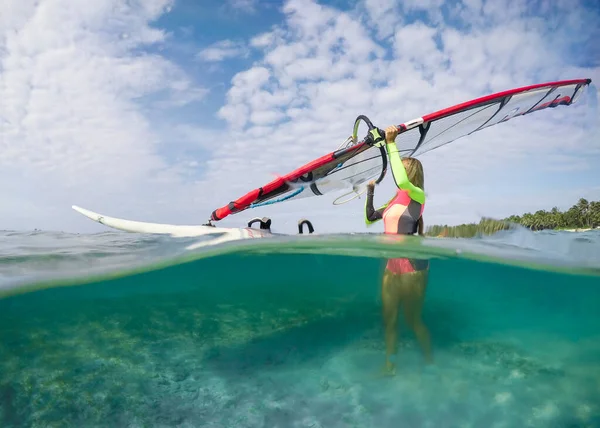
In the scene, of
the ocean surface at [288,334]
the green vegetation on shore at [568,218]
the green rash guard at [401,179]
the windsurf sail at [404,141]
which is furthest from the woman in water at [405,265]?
the green vegetation on shore at [568,218]

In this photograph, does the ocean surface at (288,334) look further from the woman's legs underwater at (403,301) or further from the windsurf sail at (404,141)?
the windsurf sail at (404,141)

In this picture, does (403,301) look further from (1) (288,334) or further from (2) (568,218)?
(2) (568,218)

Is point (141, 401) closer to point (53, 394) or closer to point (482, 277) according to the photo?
point (53, 394)

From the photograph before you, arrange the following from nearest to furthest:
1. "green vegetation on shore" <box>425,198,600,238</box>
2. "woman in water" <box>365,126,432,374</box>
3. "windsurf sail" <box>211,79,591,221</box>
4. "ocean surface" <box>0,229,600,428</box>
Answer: "woman in water" <box>365,126,432,374</box> → "ocean surface" <box>0,229,600,428</box> → "windsurf sail" <box>211,79,591,221</box> → "green vegetation on shore" <box>425,198,600,238</box>

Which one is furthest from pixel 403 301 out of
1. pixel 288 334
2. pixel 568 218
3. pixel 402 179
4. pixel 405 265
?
pixel 568 218

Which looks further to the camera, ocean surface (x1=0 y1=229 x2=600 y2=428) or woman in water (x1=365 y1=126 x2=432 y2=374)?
ocean surface (x1=0 y1=229 x2=600 y2=428)

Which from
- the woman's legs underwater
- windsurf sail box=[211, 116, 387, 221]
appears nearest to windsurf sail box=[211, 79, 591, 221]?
windsurf sail box=[211, 116, 387, 221]

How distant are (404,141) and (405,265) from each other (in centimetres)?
333

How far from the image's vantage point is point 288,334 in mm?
6914

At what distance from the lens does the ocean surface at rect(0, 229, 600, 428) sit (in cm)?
514

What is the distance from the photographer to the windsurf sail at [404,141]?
7121mm

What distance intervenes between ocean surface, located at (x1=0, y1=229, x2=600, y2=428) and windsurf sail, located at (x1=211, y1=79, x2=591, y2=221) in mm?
1239

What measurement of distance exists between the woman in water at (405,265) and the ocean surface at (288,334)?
40 cm

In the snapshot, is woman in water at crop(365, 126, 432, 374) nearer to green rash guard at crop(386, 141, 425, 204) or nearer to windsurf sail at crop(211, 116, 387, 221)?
green rash guard at crop(386, 141, 425, 204)
